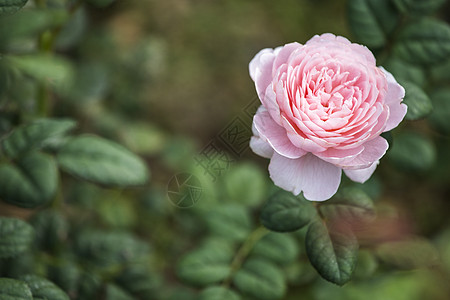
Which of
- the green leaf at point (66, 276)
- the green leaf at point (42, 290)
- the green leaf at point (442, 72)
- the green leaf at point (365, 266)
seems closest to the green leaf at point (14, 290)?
the green leaf at point (42, 290)

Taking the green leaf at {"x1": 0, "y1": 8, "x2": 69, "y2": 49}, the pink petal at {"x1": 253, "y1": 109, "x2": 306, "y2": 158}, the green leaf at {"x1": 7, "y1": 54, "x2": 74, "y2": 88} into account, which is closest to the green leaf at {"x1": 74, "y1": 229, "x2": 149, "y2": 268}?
the green leaf at {"x1": 7, "y1": 54, "x2": 74, "y2": 88}

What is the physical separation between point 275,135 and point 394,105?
0.21 metres

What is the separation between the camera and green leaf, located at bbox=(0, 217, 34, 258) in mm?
986

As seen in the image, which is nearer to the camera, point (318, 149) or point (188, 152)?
point (318, 149)

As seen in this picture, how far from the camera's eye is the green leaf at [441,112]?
4.32ft

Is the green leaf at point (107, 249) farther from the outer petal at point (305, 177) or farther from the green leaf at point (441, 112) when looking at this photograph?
the green leaf at point (441, 112)

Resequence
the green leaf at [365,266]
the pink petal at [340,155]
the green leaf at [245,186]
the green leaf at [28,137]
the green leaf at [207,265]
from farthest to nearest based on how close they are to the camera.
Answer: the green leaf at [245,186] < the green leaf at [365,266] < the green leaf at [207,265] < the green leaf at [28,137] < the pink petal at [340,155]

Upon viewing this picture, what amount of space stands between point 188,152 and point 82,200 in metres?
0.45

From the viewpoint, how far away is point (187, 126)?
86.4 inches

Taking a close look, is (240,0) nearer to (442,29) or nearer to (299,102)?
(442,29)

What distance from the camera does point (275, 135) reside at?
83 cm

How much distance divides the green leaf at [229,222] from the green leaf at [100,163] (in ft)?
0.81

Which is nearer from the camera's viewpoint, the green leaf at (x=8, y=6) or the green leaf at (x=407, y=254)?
the green leaf at (x=8, y=6)

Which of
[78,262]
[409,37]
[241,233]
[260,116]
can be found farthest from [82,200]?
[409,37]
